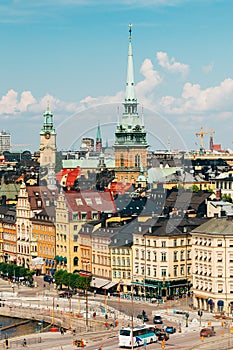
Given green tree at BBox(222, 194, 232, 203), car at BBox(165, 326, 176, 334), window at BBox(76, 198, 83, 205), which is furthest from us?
green tree at BBox(222, 194, 232, 203)

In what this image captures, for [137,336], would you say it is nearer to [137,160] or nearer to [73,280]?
[73,280]

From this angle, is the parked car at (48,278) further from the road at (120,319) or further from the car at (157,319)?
the car at (157,319)

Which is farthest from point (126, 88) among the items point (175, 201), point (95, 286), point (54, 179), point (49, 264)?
point (95, 286)

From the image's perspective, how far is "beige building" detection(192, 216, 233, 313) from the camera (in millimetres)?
74375

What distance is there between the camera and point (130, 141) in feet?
443

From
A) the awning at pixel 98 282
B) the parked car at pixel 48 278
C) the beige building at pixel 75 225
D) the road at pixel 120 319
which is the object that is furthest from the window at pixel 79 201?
the awning at pixel 98 282

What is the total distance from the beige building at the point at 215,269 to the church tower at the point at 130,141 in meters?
57.1

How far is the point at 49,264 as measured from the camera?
96.8m

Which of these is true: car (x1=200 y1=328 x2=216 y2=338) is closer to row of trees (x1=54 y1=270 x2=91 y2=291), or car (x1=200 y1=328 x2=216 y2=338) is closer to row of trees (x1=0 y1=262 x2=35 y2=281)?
row of trees (x1=54 y1=270 x2=91 y2=291)

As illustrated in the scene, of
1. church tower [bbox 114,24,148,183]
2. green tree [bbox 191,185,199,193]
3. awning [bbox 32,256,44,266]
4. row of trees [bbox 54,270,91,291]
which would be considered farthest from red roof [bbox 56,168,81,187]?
row of trees [bbox 54,270,91,291]

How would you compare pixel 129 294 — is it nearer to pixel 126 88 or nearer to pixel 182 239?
pixel 182 239

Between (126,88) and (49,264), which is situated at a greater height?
(126,88)

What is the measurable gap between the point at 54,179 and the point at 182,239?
53.5 meters

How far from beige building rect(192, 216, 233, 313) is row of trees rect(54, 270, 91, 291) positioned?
36.7ft
